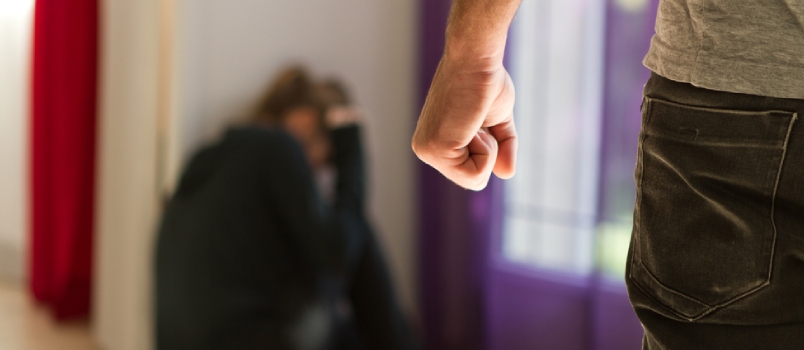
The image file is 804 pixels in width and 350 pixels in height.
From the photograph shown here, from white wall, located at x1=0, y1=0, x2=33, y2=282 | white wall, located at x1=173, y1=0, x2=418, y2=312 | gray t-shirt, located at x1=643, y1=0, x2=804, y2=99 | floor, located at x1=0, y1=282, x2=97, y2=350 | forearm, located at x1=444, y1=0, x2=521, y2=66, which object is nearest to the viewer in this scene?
gray t-shirt, located at x1=643, y1=0, x2=804, y2=99

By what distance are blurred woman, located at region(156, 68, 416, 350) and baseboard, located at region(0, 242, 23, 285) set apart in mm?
337

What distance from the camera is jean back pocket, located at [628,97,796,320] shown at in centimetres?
58

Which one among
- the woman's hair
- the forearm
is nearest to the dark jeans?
the forearm

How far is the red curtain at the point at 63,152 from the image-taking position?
191 centimetres

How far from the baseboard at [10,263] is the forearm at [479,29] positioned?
1542 millimetres

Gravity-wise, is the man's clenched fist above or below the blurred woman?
above

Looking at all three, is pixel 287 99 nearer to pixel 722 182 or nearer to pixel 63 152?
pixel 63 152

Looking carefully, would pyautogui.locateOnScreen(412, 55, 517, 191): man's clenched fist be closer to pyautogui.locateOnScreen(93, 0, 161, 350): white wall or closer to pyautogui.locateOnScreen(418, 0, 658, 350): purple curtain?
pyautogui.locateOnScreen(418, 0, 658, 350): purple curtain

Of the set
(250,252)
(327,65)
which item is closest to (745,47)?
(250,252)

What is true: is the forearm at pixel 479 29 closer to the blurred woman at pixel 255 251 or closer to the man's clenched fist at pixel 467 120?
the man's clenched fist at pixel 467 120

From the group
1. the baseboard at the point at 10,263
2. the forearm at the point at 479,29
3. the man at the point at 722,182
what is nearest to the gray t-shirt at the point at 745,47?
the man at the point at 722,182

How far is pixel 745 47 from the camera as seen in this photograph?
59 cm

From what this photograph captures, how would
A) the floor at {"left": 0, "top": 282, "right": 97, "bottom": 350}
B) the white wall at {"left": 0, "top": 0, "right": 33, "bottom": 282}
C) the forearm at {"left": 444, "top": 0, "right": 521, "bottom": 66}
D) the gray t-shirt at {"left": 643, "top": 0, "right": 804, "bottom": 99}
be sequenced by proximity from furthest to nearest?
1. the floor at {"left": 0, "top": 282, "right": 97, "bottom": 350}
2. the white wall at {"left": 0, "top": 0, "right": 33, "bottom": 282}
3. the forearm at {"left": 444, "top": 0, "right": 521, "bottom": 66}
4. the gray t-shirt at {"left": 643, "top": 0, "right": 804, "bottom": 99}

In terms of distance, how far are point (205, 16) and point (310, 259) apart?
0.73 metres
